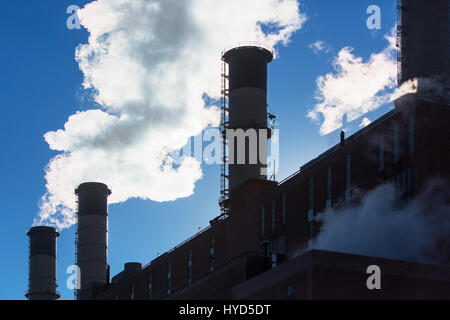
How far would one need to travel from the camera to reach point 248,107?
73500 mm

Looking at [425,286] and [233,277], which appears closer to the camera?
[425,286]

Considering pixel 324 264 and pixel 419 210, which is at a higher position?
pixel 419 210

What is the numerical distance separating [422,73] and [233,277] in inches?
1192

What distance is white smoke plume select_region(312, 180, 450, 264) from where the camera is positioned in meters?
46.7

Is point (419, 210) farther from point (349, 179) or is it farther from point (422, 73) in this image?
point (422, 73)

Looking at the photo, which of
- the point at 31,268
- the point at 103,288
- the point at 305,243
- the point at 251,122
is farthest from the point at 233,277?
the point at 31,268

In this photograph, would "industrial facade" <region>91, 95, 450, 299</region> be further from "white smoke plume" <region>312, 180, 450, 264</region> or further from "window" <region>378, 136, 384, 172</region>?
"white smoke plume" <region>312, 180, 450, 264</region>

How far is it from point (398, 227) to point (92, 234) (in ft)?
165

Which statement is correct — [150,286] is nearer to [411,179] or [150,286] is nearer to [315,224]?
[315,224]

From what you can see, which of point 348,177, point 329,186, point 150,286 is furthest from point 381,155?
point 150,286

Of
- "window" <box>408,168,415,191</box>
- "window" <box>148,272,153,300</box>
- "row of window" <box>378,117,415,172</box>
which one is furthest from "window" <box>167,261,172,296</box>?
"window" <box>408,168,415,191</box>

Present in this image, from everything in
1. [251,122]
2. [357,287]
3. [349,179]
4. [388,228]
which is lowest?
[357,287]

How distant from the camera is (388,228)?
4825 centimetres

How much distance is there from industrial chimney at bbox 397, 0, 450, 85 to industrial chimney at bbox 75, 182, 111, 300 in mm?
37917
